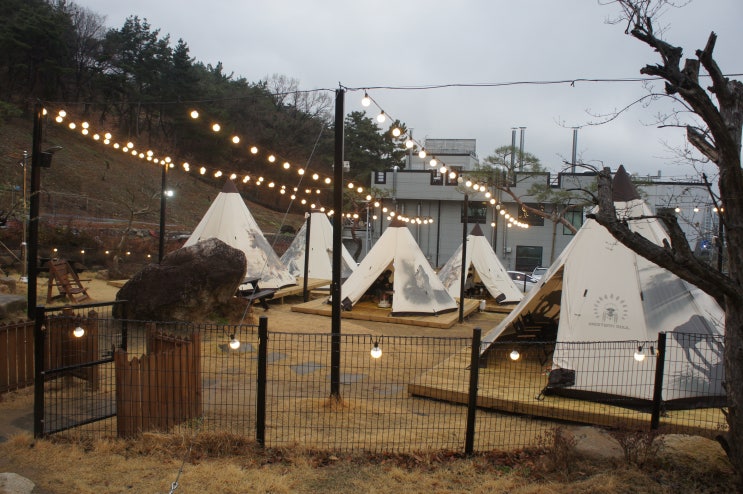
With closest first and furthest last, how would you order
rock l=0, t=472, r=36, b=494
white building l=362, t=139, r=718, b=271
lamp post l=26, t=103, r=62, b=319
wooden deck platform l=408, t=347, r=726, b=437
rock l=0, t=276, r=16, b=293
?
rock l=0, t=472, r=36, b=494 < wooden deck platform l=408, t=347, r=726, b=437 < lamp post l=26, t=103, r=62, b=319 < rock l=0, t=276, r=16, b=293 < white building l=362, t=139, r=718, b=271

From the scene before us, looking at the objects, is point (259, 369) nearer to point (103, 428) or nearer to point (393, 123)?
point (103, 428)

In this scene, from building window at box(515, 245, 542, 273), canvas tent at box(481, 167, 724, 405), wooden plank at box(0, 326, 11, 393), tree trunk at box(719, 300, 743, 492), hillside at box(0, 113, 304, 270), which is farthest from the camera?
building window at box(515, 245, 542, 273)

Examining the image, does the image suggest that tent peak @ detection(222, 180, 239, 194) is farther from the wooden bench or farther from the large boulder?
the large boulder

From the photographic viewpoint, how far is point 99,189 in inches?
1180

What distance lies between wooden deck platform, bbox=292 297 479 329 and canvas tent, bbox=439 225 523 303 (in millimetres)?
2326

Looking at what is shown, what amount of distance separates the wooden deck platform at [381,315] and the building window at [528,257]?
760 inches

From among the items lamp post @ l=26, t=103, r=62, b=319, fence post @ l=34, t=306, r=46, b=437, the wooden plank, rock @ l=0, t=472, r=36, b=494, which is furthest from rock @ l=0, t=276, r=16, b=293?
rock @ l=0, t=472, r=36, b=494

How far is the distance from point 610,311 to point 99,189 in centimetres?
2999

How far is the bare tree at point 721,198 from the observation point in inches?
153

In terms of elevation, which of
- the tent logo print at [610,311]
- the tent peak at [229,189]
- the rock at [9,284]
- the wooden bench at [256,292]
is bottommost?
the wooden bench at [256,292]

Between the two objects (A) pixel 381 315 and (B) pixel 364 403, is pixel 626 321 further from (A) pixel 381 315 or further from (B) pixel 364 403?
(A) pixel 381 315

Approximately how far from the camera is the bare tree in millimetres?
3891

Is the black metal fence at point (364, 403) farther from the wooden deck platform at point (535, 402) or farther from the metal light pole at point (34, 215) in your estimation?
the metal light pole at point (34, 215)

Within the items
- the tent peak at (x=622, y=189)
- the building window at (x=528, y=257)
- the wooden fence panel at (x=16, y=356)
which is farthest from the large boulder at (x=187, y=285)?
the building window at (x=528, y=257)
